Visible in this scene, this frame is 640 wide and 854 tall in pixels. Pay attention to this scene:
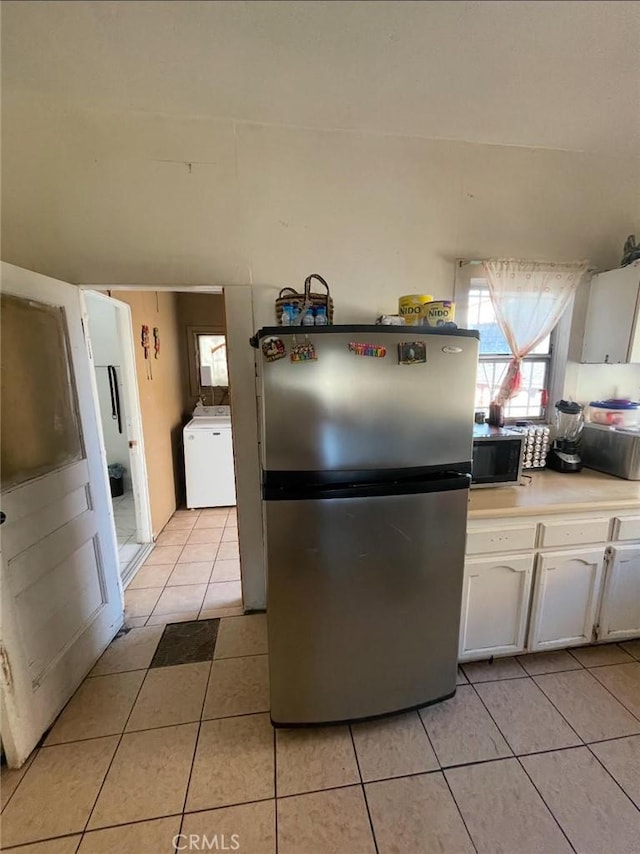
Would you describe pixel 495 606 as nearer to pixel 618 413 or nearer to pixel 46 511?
pixel 618 413

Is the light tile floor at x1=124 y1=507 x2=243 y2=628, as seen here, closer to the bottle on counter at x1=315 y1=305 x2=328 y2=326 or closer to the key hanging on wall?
the key hanging on wall

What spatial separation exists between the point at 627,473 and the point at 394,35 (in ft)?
7.45

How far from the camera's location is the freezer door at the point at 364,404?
3.97ft

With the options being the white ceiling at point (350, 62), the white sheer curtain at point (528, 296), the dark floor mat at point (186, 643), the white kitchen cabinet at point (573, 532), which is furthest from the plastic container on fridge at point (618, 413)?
the dark floor mat at point (186, 643)

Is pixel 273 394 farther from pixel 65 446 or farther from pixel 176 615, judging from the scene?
pixel 176 615

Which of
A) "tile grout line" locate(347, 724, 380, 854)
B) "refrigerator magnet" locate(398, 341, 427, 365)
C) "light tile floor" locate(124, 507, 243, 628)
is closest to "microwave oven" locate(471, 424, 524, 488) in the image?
"refrigerator magnet" locate(398, 341, 427, 365)

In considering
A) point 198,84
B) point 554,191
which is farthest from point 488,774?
point 198,84

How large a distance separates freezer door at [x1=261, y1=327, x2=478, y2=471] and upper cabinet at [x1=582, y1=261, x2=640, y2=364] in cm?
132

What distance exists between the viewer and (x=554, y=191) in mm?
2072

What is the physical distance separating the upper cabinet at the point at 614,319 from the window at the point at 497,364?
227 mm

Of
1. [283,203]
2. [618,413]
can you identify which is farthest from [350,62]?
[618,413]

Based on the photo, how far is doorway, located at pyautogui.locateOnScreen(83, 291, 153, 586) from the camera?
270 centimetres

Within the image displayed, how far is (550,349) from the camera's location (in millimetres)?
2348

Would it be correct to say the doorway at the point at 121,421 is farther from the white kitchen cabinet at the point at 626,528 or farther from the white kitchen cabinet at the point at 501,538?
the white kitchen cabinet at the point at 626,528
